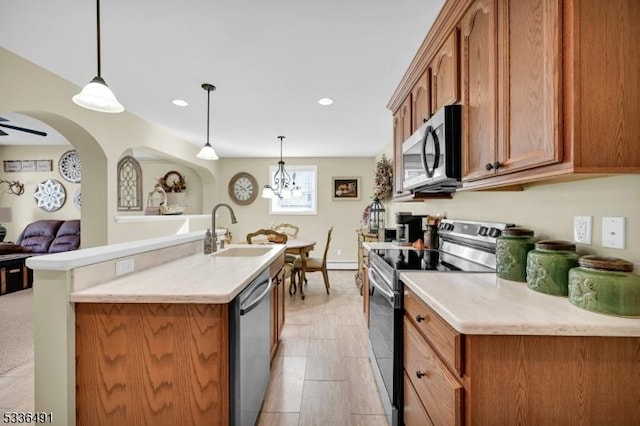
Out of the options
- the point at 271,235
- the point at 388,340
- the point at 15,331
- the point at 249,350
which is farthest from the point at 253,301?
the point at 15,331

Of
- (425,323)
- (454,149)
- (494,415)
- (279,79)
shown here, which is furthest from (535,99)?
(279,79)

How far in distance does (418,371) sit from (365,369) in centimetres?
115

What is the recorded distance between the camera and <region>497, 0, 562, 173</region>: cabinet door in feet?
3.01

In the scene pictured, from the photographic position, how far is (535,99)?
100 centimetres

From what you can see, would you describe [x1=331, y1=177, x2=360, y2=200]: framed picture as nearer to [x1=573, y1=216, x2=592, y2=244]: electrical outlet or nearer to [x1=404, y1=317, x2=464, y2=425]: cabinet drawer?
[x1=404, y1=317, x2=464, y2=425]: cabinet drawer

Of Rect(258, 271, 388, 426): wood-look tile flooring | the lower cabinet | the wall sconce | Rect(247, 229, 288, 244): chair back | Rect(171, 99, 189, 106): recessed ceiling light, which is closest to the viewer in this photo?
Rect(258, 271, 388, 426): wood-look tile flooring

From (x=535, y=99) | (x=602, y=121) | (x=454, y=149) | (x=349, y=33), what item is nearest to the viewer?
(x=602, y=121)

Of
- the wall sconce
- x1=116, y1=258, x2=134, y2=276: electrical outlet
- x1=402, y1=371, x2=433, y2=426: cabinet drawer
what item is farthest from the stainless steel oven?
the wall sconce

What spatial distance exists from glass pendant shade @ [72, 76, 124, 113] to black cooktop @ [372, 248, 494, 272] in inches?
71.6

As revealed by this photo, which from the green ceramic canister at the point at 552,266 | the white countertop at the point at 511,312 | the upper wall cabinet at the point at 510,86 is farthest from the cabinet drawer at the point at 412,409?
the upper wall cabinet at the point at 510,86

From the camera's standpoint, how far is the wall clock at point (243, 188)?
6.17 metres

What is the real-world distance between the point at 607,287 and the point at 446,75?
1300 mm

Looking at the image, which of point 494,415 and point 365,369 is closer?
point 494,415

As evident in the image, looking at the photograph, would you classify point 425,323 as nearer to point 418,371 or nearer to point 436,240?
point 418,371
